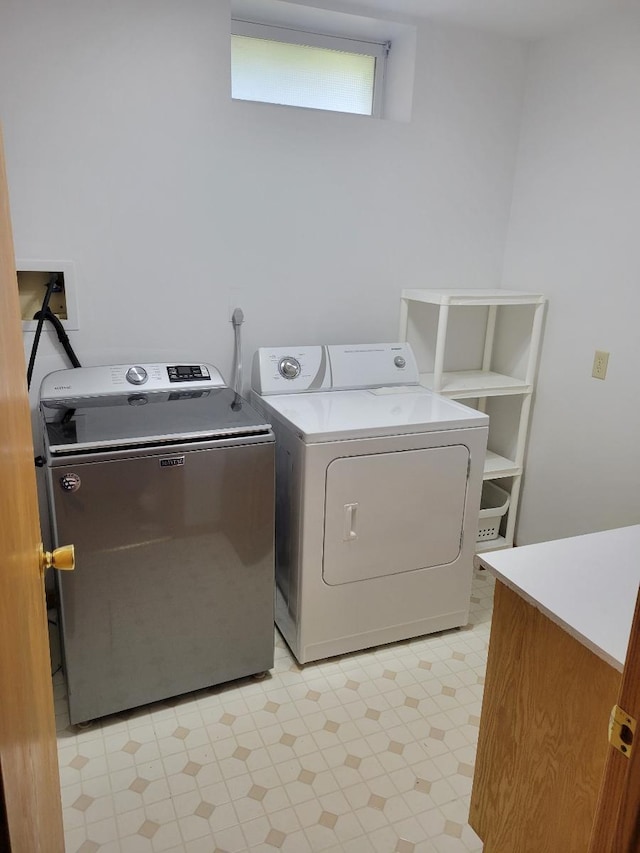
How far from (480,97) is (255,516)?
2.07 metres

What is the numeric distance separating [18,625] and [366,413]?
1.55m

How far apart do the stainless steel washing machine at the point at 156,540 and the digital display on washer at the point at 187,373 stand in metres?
0.20

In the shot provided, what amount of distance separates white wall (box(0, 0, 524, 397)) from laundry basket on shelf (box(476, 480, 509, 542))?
965mm

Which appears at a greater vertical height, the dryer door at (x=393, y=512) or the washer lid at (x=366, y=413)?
the washer lid at (x=366, y=413)

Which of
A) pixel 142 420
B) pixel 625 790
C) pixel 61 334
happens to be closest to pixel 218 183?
pixel 61 334

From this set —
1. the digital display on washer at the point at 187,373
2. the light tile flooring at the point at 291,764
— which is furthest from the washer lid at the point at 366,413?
the light tile flooring at the point at 291,764

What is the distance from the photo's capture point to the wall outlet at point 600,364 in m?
2.45

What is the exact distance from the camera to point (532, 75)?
A: 2.70 m

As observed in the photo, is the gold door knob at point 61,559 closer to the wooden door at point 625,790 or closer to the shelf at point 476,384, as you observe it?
the wooden door at point 625,790

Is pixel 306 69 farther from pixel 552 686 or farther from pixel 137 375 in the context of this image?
pixel 552 686

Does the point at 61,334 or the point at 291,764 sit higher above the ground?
the point at 61,334

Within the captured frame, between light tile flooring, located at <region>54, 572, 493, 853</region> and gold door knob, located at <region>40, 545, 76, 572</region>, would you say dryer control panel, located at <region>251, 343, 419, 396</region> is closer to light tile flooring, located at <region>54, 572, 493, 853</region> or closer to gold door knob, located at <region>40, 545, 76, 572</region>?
light tile flooring, located at <region>54, 572, 493, 853</region>

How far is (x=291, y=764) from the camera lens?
1.81 m

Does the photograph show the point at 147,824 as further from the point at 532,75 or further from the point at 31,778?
the point at 532,75
